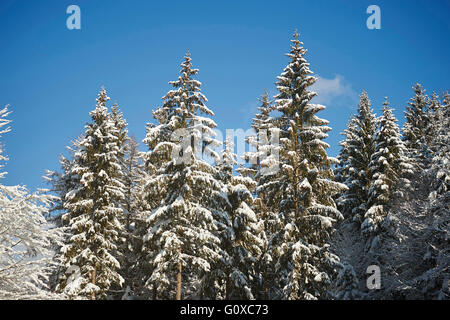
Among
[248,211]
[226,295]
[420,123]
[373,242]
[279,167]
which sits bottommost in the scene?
[226,295]

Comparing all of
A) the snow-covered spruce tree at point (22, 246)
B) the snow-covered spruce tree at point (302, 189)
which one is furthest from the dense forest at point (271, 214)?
the snow-covered spruce tree at point (22, 246)

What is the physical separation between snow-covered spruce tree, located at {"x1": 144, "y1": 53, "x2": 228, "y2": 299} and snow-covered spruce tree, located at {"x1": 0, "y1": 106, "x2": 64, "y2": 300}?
28.2ft

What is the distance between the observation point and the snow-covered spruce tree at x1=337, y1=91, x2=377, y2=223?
27.1 m

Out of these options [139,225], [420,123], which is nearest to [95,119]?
[139,225]

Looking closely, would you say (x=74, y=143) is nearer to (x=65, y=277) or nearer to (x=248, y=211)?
(x=65, y=277)

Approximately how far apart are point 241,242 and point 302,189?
5880 millimetres

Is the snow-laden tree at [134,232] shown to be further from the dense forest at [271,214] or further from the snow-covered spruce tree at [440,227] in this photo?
the snow-covered spruce tree at [440,227]

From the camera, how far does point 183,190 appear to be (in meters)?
19.7

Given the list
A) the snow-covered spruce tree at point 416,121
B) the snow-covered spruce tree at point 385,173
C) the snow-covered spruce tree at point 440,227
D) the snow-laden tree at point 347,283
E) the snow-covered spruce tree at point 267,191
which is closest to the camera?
the snow-covered spruce tree at point 440,227

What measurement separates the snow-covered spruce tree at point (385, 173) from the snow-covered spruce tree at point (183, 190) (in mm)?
10483

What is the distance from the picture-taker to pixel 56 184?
28141mm

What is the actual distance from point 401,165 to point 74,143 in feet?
85.3

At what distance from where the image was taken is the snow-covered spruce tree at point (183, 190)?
1920 cm
